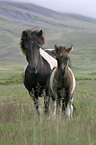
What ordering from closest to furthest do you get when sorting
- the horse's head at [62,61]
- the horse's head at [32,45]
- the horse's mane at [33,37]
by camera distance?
the horse's head at [62,61] → the horse's head at [32,45] → the horse's mane at [33,37]

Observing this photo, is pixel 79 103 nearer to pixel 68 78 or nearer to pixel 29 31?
pixel 68 78

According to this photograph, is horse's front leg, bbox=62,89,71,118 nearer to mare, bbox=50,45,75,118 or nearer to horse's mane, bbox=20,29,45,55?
mare, bbox=50,45,75,118

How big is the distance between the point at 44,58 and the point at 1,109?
239cm

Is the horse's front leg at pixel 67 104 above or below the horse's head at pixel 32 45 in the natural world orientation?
below

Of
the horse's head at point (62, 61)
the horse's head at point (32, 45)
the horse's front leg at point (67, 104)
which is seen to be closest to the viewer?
the horse's head at point (62, 61)

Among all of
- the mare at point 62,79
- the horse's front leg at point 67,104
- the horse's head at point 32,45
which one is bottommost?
the horse's front leg at point 67,104

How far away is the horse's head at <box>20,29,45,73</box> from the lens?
20.5 ft

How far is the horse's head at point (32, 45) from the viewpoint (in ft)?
A: 20.5

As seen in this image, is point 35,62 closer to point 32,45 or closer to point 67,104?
point 32,45

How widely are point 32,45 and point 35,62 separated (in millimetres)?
568

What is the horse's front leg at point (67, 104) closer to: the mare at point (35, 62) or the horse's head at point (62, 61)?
the mare at point (35, 62)

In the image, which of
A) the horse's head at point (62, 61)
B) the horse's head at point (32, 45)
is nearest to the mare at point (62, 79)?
the horse's head at point (62, 61)

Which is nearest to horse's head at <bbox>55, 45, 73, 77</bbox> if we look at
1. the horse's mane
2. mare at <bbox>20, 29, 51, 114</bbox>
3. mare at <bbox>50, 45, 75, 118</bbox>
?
mare at <bbox>50, 45, 75, 118</bbox>

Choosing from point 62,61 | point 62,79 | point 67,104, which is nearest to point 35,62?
point 62,61
